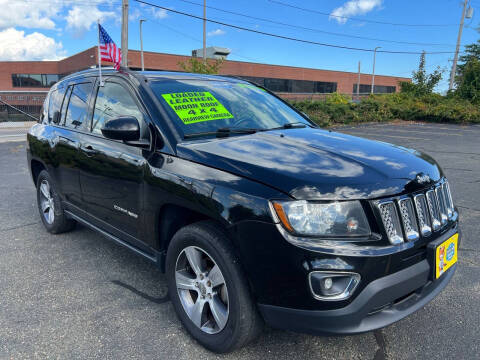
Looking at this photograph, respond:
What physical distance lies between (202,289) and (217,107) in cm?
148

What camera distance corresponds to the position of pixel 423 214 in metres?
2.23

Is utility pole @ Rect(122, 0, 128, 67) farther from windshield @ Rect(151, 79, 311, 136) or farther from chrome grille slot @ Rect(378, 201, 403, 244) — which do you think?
chrome grille slot @ Rect(378, 201, 403, 244)

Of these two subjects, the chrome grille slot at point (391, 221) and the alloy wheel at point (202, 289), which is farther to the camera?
the alloy wheel at point (202, 289)

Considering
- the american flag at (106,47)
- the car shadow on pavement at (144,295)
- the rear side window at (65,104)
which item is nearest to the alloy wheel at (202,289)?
the car shadow on pavement at (144,295)

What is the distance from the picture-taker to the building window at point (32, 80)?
44344mm

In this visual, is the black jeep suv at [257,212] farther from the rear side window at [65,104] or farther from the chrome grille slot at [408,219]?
the rear side window at [65,104]

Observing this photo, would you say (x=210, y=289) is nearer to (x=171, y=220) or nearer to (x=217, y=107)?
(x=171, y=220)

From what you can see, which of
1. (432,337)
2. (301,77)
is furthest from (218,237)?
(301,77)

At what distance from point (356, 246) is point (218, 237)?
77 cm

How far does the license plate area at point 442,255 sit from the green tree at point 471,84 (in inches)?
997

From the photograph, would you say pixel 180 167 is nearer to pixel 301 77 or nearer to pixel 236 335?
pixel 236 335

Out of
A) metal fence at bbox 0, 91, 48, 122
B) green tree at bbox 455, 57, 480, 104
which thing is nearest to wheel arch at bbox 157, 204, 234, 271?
green tree at bbox 455, 57, 480, 104

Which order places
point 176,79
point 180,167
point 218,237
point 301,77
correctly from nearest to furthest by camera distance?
point 218,237, point 180,167, point 176,79, point 301,77

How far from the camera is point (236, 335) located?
2213 millimetres
